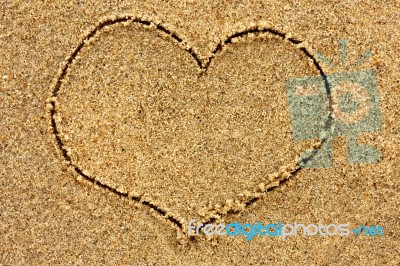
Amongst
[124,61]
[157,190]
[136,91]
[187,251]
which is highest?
[124,61]

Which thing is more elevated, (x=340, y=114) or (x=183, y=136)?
(x=340, y=114)

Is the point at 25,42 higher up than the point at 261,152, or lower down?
higher up

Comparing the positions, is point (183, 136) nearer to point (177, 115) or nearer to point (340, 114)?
Result: point (177, 115)

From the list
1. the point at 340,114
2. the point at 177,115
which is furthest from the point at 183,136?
the point at 340,114

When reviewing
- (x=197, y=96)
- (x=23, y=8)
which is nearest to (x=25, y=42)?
(x=23, y=8)

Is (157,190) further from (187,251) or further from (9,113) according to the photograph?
(9,113)
